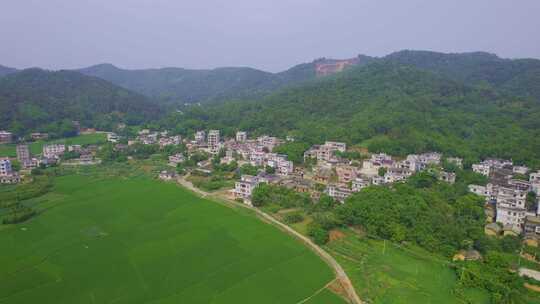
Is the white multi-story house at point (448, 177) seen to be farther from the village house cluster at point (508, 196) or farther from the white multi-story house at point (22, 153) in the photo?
the white multi-story house at point (22, 153)

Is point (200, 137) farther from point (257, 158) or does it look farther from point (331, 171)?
point (331, 171)

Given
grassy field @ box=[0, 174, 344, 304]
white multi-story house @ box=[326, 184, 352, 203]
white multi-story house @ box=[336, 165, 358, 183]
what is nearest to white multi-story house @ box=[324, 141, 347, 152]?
white multi-story house @ box=[336, 165, 358, 183]

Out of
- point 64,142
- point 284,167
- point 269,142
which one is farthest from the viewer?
point 64,142

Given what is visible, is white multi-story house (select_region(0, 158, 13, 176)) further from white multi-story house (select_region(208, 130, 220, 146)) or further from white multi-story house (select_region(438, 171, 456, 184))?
white multi-story house (select_region(438, 171, 456, 184))

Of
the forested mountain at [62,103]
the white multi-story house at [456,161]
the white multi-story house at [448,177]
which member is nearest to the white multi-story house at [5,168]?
the forested mountain at [62,103]

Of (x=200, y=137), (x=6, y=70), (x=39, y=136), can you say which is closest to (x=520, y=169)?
(x=200, y=137)
